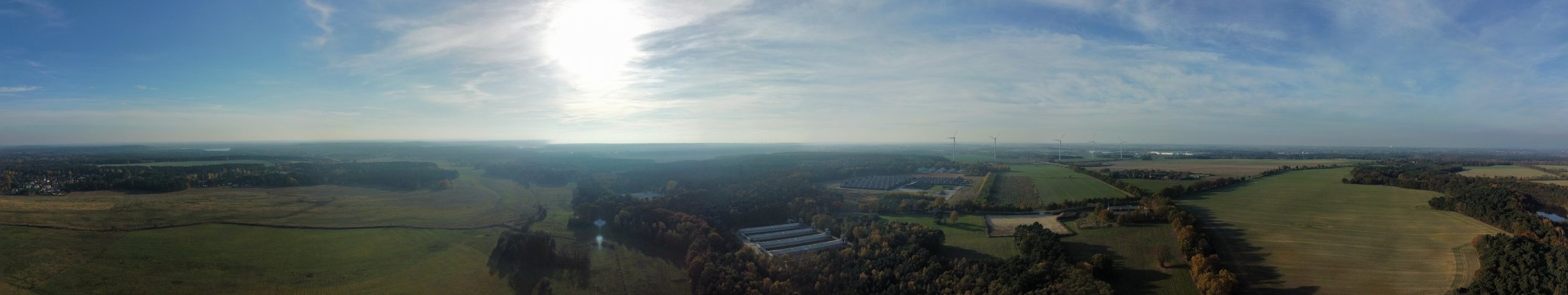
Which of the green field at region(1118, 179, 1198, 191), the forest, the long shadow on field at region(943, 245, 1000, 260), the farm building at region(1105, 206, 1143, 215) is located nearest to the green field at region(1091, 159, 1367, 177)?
the green field at region(1118, 179, 1198, 191)

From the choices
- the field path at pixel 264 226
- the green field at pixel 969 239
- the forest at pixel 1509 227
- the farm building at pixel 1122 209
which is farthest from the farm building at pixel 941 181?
the field path at pixel 264 226

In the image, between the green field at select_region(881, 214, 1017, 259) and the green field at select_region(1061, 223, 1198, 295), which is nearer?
the green field at select_region(1061, 223, 1198, 295)

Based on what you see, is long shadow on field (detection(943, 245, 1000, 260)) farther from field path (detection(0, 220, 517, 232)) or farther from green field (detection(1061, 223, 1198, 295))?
field path (detection(0, 220, 517, 232))

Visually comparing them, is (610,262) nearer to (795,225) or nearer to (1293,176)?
(795,225)

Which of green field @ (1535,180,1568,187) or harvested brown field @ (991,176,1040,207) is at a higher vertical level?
green field @ (1535,180,1568,187)

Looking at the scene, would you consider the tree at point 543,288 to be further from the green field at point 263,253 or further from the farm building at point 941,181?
the farm building at point 941,181

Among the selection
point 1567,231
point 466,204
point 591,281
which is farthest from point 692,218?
point 1567,231
